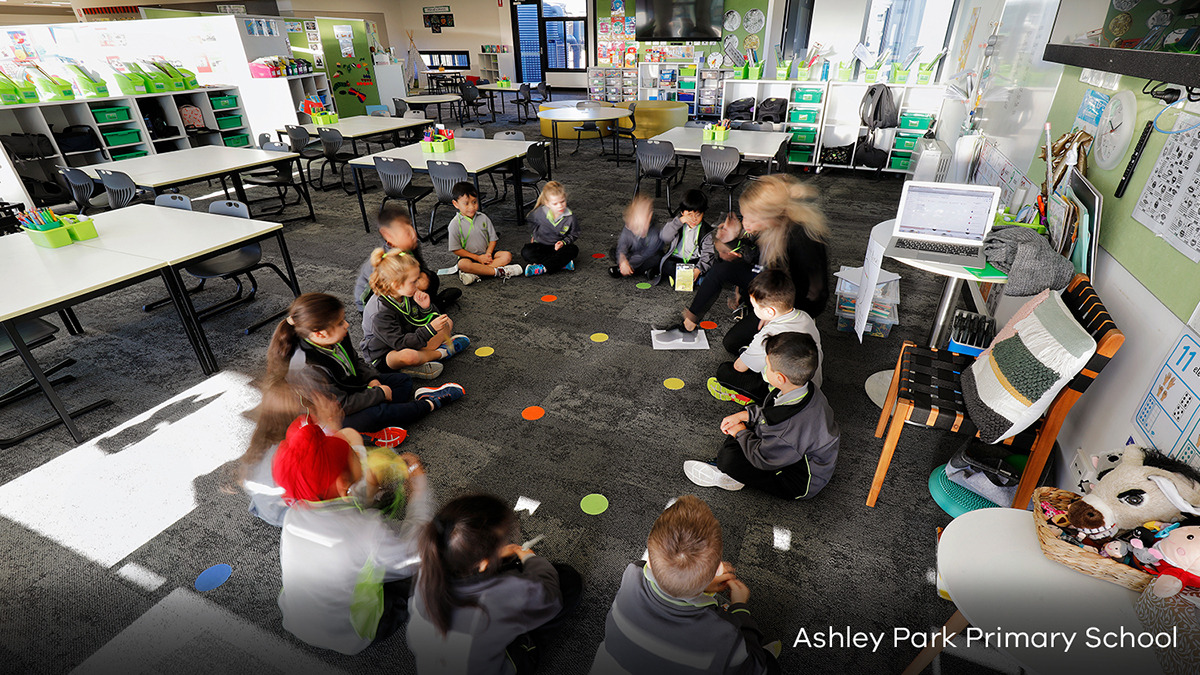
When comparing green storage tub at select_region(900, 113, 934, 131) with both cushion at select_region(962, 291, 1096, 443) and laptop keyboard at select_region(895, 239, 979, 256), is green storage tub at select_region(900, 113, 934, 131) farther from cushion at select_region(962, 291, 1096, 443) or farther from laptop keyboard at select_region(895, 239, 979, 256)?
cushion at select_region(962, 291, 1096, 443)

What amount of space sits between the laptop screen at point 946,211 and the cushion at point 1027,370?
658mm

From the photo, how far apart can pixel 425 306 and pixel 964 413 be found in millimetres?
2641

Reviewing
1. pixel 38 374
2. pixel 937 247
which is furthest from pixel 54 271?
pixel 937 247

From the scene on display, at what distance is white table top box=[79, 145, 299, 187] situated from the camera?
4627 mm

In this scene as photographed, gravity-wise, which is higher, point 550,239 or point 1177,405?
point 1177,405

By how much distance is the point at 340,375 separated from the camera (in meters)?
2.43

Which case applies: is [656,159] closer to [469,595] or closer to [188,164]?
[188,164]

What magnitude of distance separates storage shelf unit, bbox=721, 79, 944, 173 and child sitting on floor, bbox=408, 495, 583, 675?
7547mm

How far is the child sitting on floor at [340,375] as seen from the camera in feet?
6.98

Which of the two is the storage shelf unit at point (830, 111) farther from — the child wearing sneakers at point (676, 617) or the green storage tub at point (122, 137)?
the green storage tub at point (122, 137)

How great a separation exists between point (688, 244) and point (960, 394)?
2.24 m

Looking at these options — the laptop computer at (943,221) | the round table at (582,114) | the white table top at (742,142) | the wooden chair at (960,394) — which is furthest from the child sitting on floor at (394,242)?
the round table at (582,114)

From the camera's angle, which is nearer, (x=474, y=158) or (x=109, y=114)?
(x=474, y=158)

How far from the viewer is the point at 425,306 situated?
9.95ft
